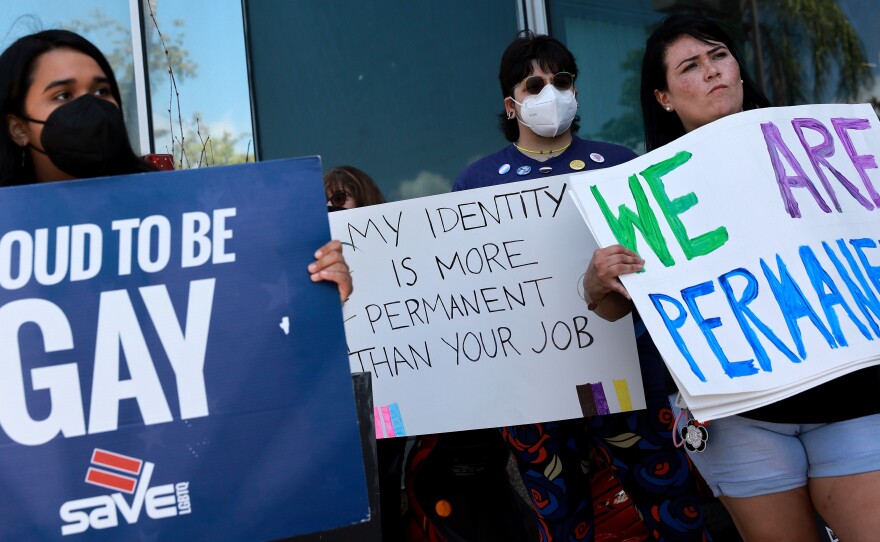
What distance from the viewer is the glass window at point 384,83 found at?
5.77m

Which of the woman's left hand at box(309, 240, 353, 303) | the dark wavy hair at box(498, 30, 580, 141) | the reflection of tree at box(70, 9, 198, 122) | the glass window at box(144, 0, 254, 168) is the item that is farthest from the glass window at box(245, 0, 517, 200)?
the woman's left hand at box(309, 240, 353, 303)

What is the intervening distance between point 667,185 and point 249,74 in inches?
159

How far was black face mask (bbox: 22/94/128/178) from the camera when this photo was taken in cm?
206

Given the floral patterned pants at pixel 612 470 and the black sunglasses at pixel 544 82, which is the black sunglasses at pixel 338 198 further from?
the floral patterned pants at pixel 612 470

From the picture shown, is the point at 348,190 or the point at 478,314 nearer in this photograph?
the point at 478,314

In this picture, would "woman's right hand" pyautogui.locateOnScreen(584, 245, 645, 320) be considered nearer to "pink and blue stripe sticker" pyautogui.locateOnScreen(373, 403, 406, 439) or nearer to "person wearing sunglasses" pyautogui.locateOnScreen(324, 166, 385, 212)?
"pink and blue stripe sticker" pyautogui.locateOnScreen(373, 403, 406, 439)

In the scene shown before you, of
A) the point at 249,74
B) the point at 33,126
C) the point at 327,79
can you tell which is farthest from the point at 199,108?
the point at 33,126

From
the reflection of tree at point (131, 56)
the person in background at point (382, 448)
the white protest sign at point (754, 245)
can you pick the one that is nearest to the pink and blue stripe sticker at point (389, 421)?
the person in background at point (382, 448)

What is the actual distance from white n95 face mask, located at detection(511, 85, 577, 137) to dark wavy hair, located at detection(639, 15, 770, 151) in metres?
0.54

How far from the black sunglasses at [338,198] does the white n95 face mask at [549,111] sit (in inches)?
30.9

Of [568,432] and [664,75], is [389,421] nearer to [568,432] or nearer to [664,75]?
[568,432]

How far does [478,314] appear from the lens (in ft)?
10.0

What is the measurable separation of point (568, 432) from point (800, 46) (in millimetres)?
2660

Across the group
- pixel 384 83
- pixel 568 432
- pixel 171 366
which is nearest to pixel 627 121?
pixel 384 83
